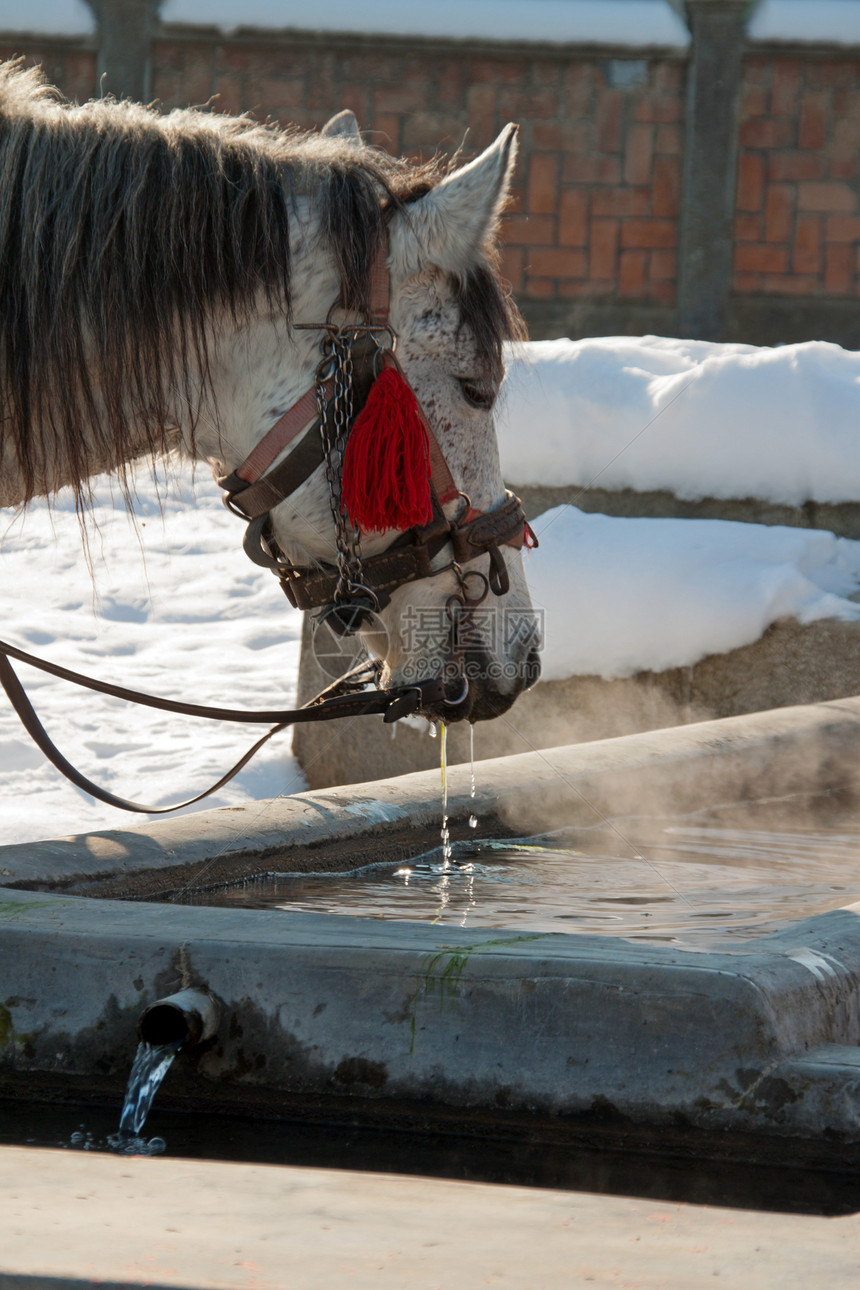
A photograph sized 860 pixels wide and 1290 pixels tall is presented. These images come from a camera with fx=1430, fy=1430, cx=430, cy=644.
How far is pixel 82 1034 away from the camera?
170 cm

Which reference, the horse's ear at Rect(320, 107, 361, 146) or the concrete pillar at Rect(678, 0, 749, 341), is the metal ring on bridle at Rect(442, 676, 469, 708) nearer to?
the horse's ear at Rect(320, 107, 361, 146)

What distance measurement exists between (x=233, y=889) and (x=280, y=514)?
2.22 ft

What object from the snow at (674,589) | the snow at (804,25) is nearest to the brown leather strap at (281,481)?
the snow at (674,589)

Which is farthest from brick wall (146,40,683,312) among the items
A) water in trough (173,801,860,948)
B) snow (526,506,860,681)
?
water in trough (173,801,860,948)

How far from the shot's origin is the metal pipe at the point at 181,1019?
1.62m

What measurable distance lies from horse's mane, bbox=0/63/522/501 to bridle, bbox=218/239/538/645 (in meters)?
0.10

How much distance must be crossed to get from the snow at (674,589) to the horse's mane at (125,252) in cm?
259

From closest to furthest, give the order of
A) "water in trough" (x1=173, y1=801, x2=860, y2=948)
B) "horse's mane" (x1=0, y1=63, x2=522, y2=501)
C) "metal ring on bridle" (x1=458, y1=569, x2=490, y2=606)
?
"horse's mane" (x1=0, y1=63, x2=522, y2=501) → "water in trough" (x1=173, y1=801, x2=860, y2=948) → "metal ring on bridle" (x1=458, y1=569, x2=490, y2=606)

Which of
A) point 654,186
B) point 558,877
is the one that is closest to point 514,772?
point 558,877

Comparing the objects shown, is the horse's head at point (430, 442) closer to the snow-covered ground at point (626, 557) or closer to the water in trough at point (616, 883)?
the water in trough at point (616, 883)

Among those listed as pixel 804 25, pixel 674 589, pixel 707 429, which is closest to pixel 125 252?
pixel 674 589

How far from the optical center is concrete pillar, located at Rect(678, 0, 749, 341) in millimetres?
9125

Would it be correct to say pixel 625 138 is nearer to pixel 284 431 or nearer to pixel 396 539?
pixel 396 539

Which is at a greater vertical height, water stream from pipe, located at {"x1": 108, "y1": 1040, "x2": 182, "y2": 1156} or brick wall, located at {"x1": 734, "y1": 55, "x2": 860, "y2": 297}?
brick wall, located at {"x1": 734, "y1": 55, "x2": 860, "y2": 297}
